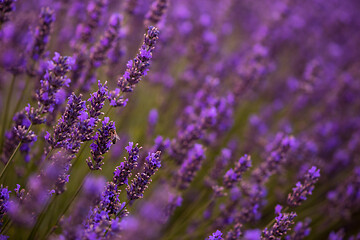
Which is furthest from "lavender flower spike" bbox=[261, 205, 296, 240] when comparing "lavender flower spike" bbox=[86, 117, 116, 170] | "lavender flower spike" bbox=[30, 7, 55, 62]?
"lavender flower spike" bbox=[30, 7, 55, 62]

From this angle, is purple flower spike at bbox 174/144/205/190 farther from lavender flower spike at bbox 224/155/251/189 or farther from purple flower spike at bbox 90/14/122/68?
purple flower spike at bbox 90/14/122/68

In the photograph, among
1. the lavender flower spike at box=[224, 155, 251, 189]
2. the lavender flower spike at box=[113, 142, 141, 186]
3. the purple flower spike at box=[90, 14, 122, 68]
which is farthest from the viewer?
the purple flower spike at box=[90, 14, 122, 68]

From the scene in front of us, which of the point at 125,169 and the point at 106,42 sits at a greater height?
the point at 106,42

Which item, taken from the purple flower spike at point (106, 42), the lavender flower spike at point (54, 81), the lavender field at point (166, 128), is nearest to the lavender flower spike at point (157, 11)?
the lavender field at point (166, 128)

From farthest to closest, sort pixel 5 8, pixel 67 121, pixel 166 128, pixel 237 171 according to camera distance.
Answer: pixel 166 128, pixel 237 171, pixel 5 8, pixel 67 121

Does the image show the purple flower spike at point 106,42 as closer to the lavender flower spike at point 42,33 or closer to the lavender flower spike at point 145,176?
the lavender flower spike at point 42,33

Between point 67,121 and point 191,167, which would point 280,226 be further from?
point 67,121

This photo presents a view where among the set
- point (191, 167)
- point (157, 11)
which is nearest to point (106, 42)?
point (157, 11)
